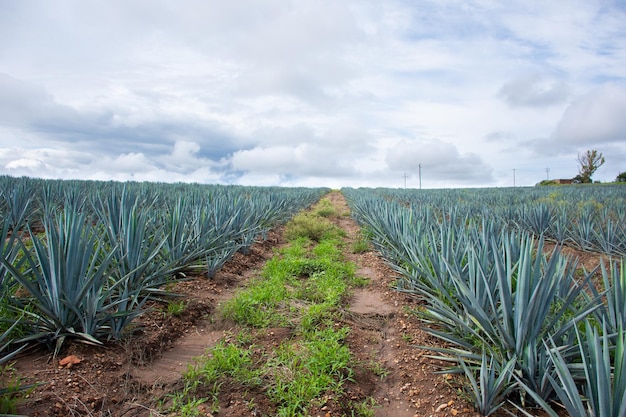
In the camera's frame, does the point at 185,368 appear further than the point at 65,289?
Yes

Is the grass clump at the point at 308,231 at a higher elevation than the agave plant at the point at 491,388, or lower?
higher

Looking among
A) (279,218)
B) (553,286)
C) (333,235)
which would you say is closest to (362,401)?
(553,286)

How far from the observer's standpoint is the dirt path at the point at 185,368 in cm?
202

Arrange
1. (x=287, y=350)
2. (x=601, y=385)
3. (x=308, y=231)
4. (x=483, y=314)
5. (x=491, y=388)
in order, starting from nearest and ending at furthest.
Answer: (x=601, y=385) → (x=491, y=388) → (x=483, y=314) → (x=287, y=350) → (x=308, y=231)

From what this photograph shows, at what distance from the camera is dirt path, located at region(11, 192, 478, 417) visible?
6.63 feet

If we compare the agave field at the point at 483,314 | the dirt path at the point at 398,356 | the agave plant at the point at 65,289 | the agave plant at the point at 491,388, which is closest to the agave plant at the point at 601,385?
the agave field at the point at 483,314

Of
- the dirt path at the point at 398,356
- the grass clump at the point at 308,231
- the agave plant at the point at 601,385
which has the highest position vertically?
the grass clump at the point at 308,231

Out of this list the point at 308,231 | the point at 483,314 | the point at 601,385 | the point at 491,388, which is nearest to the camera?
the point at 601,385

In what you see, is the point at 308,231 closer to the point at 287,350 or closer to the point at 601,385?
the point at 287,350

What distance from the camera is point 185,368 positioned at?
2482mm

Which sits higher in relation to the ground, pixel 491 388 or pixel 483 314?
pixel 483 314

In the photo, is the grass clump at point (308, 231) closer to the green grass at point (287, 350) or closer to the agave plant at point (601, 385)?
the green grass at point (287, 350)

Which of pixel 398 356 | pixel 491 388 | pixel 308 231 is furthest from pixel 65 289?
pixel 308 231

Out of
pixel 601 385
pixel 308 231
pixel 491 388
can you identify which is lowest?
pixel 491 388
